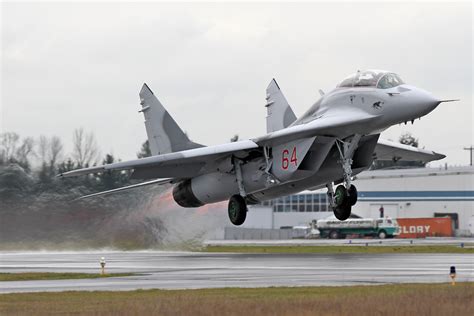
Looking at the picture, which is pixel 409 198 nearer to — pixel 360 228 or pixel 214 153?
pixel 360 228

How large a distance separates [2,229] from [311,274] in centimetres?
1561

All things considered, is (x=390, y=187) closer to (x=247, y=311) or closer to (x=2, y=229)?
(x=2, y=229)

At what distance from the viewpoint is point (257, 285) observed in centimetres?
2381

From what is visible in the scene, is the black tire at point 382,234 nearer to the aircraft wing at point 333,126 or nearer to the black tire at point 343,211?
the aircraft wing at point 333,126

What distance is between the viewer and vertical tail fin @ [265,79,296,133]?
31578mm

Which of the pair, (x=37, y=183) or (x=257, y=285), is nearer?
(x=257, y=285)

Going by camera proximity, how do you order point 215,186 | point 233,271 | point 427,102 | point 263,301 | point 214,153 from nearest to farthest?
point 263,301, point 427,102, point 214,153, point 215,186, point 233,271

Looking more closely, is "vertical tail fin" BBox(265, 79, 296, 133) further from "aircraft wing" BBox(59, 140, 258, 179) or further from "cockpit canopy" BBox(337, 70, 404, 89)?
"cockpit canopy" BBox(337, 70, 404, 89)

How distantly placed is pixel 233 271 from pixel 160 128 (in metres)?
6.20

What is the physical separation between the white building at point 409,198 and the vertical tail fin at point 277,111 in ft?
163

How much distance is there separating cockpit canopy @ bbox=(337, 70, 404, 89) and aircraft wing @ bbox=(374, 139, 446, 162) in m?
4.03

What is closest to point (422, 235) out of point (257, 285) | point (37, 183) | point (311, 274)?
point (37, 183)

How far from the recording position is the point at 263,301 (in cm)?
1912

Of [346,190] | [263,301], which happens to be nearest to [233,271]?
[346,190]
